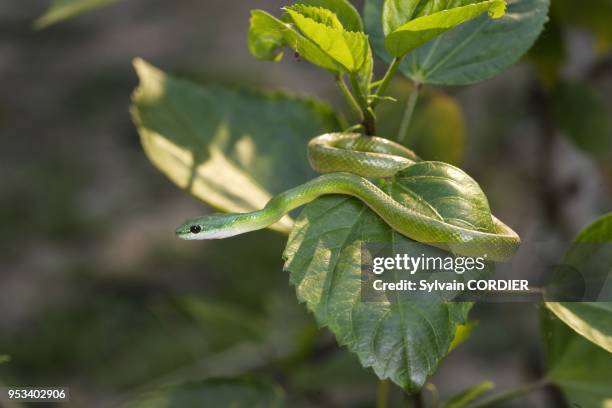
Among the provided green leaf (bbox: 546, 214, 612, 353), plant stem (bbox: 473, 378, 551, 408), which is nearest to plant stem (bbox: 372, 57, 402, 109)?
green leaf (bbox: 546, 214, 612, 353)

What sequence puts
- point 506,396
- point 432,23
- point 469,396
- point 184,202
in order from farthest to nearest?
point 184,202 → point 506,396 → point 469,396 → point 432,23

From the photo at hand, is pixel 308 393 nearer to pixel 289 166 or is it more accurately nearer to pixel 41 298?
pixel 289 166

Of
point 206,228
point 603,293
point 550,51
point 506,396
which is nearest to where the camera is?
point 603,293

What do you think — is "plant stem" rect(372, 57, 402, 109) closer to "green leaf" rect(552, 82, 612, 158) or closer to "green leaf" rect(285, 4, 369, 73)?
"green leaf" rect(285, 4, 369, 73)

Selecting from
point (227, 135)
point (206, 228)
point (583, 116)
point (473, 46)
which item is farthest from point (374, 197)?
point (583, 116)

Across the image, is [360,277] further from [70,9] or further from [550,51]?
[550,51]
